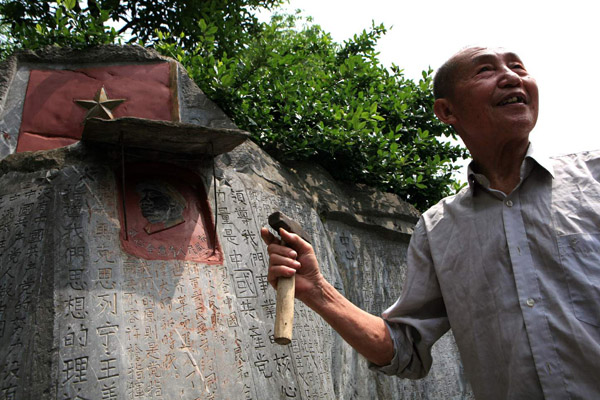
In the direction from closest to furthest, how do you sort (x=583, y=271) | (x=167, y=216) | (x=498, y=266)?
(x=583, y=271) < (x=498, y=266) < (x=167, y=216)

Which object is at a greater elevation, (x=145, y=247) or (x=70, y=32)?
(x=70, y=32)

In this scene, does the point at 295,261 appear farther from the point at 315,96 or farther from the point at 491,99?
the point at 315,96

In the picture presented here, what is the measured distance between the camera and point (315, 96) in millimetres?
5020

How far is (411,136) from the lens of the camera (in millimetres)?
5707

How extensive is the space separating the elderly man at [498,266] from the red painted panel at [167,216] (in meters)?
1.76

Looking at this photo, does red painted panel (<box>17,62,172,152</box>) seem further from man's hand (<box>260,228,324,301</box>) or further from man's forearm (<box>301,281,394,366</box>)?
man's forearm (<box>301,281,394,366</box>)

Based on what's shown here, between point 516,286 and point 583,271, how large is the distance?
0.19 meters

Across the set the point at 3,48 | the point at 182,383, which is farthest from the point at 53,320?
the point at 3,48

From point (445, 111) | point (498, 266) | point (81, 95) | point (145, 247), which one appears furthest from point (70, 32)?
point (498, 266)

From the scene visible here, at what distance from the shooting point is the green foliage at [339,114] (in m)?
4.77

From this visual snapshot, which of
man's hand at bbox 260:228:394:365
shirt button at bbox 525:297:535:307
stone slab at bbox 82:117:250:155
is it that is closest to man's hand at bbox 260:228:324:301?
man's hand at bbox 260:228:394:365

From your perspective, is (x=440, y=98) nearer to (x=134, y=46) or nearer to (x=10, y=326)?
(x=10, y=326)

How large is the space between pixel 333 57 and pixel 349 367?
350 cm

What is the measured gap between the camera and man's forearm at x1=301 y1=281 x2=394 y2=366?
187 cm
